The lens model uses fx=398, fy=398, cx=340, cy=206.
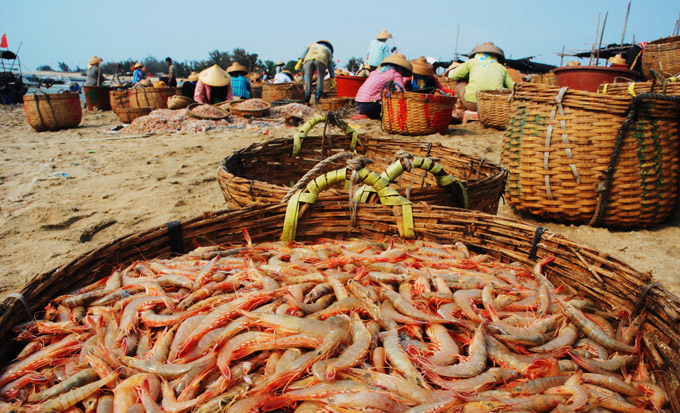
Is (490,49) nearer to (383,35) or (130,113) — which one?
(383,35)

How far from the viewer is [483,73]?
29.7 feet

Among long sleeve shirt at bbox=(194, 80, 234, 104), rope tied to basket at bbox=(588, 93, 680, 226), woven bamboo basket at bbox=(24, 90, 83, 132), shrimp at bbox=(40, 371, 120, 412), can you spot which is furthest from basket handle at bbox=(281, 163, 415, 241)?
long sleeve shirt at bbox=(194, 80, 234, 104)

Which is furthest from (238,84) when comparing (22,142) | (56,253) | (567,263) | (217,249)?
(567,263)

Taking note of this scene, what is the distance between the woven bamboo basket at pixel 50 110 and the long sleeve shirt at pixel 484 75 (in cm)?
999

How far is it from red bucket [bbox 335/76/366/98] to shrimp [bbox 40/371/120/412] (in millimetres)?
11661

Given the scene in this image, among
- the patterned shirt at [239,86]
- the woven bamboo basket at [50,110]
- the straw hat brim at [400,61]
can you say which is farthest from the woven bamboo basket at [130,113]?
the straw hat brim at [400,61]

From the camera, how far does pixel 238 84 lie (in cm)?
1323

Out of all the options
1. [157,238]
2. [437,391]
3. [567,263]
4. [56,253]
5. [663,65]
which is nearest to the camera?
[437,391]

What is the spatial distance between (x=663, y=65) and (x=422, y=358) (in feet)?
30.1

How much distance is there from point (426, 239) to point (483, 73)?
768 cm

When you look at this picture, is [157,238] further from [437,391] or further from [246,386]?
[437,391]

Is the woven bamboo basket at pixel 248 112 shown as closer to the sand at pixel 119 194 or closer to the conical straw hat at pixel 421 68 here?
the sand at pixel 119 194

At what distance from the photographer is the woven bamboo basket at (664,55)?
7.46m

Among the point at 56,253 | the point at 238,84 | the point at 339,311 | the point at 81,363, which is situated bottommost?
the point at 56,253
